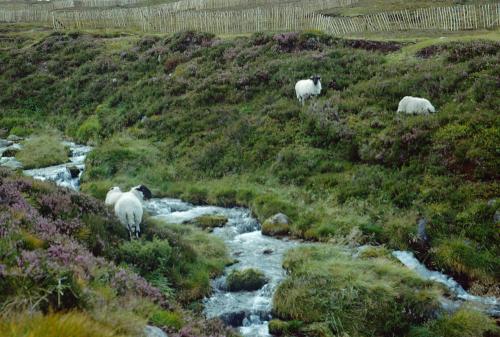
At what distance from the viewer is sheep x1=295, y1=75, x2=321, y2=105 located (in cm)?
2420

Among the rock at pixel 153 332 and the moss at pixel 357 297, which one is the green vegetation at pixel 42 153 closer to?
the moss at pixel 357 297

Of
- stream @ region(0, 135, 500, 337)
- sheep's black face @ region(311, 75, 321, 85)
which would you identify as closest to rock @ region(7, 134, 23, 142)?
stream @ region(0, 135, 500, 337)

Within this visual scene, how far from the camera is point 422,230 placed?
14164 millimetres

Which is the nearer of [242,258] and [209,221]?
[242,258]

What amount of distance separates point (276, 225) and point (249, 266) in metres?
2.99

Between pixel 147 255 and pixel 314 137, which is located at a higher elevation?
pixel 314 137

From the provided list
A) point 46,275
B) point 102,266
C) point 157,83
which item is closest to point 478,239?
point 102,266

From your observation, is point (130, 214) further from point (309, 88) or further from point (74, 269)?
point (309, 88)

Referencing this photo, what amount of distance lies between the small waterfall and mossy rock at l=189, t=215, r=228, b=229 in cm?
618

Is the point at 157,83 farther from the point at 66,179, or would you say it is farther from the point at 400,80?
the point at 400,80

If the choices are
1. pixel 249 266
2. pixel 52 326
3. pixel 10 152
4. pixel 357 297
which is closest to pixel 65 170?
pixel 10 152

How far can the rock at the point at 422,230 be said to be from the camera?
13945 millimetres

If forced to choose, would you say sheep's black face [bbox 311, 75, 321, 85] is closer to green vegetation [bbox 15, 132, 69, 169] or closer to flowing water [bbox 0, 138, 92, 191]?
flowing water [bbox 0, 138, 92, 191]

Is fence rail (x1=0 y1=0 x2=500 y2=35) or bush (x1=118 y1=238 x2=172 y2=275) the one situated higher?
fence rail (x1=0 y1=0 x2=500 y2=35)
